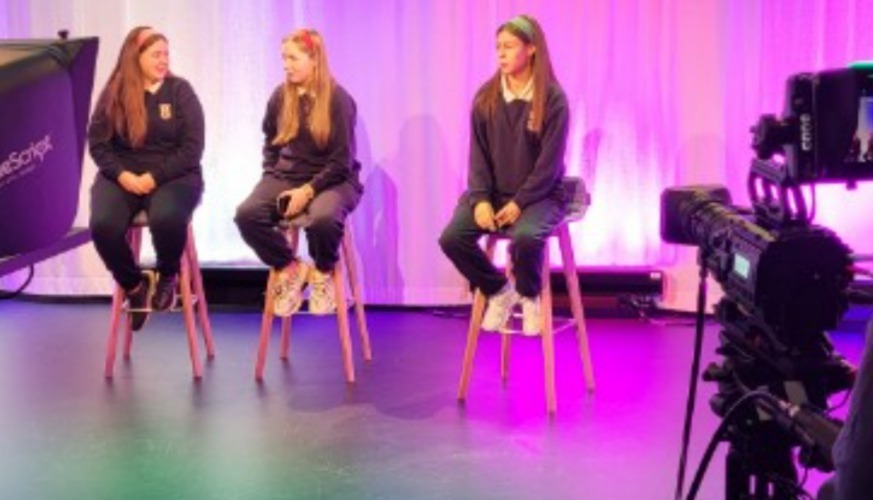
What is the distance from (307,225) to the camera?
4.01 m

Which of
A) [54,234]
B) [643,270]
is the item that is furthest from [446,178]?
[54,234]

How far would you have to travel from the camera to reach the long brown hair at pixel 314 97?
4.25 metres

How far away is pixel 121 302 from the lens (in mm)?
4164

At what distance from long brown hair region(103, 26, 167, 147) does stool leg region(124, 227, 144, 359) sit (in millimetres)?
325

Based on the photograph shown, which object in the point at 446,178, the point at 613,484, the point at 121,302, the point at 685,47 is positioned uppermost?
the point at 685,47

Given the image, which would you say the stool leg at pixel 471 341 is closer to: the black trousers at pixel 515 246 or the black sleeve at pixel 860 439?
the black trousers at pixel 515 246

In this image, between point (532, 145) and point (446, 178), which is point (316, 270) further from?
point (446, 178)

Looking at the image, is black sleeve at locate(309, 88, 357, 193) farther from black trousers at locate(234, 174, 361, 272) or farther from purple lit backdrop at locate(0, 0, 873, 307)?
purple lit backdrop at locate(0, 0, 873, 307)

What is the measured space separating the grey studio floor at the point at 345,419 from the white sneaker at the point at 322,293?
10.2 inches

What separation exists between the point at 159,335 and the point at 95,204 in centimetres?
84

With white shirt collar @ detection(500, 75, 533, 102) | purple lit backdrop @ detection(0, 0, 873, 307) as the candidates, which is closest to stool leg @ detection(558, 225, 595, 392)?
white shirt collar @ detection(500, 75, 533, 102)

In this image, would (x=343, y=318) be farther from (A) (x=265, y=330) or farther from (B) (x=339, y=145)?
(B) (x=339, y=145)

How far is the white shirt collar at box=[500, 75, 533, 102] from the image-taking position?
3.99 meters

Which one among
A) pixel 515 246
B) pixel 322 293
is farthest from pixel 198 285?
pixel 515 246
